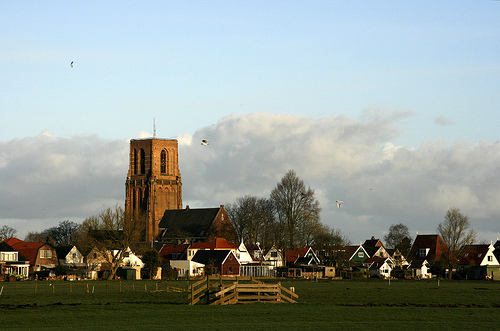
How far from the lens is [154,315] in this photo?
34.6 metres

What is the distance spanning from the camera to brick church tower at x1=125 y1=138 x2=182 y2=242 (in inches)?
6624

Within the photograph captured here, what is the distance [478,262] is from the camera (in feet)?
399

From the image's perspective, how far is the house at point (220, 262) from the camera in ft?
363

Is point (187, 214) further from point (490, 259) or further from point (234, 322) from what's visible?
point (234, 322)

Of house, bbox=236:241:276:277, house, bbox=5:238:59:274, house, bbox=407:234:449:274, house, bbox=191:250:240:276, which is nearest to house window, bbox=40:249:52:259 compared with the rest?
house, bbox=5:238:59:274

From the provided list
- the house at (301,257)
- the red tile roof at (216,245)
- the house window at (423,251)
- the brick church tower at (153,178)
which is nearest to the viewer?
the red tile roof at (216,245)

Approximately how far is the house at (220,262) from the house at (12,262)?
83.5ft

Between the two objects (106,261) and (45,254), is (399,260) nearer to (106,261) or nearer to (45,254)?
(106,261)

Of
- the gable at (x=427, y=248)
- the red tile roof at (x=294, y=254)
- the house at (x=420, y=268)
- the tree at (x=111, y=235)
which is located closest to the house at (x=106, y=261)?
the tree at (x=111, y=235)

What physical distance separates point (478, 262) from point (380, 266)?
53.3 ft

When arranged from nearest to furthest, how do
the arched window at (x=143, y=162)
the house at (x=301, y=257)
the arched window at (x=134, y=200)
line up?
the house at (x=301, y=257)
the arched window at (x=134, y=200)
the arched window at (x=143, y=162)

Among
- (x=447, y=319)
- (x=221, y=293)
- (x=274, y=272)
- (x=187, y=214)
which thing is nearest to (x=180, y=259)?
(x=274, y=272)

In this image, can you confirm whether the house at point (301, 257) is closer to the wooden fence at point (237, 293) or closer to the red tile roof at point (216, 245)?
the red tile roof at point (216, 245)

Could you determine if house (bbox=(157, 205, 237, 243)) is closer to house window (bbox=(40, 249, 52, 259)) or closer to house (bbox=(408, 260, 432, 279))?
house (bbox=(408, 260, 432, 279))
